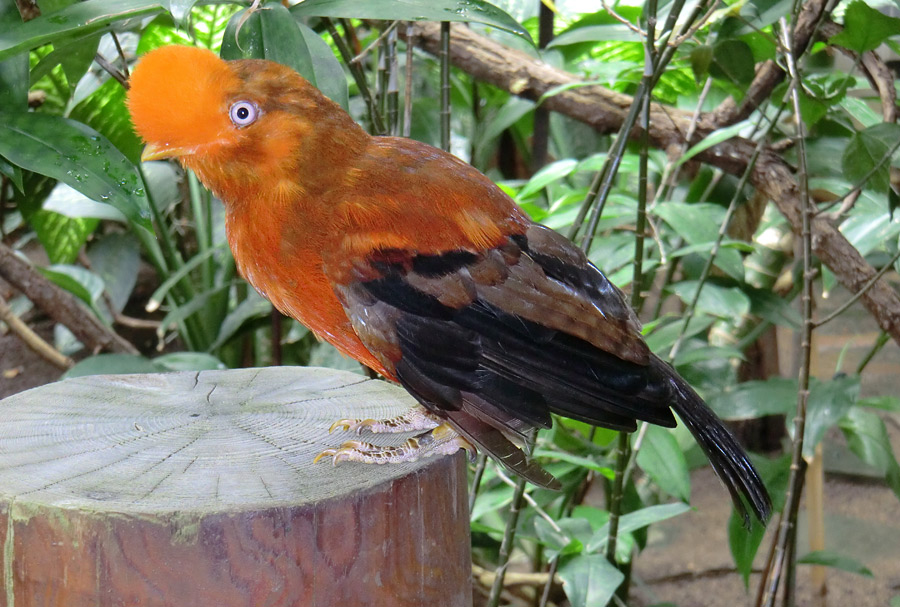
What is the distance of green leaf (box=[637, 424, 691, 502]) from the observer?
1.93 meters

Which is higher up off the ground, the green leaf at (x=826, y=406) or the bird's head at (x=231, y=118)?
the bird's head at (x=231, y=118)

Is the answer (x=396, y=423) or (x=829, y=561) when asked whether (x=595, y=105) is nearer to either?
(x=829, y=561)

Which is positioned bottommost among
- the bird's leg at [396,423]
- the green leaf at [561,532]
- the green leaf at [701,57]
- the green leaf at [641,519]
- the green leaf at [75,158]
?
the green leaf at [561,532]

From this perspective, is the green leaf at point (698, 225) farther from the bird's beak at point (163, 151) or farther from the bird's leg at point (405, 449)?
the bird's beak at point (163, 151)

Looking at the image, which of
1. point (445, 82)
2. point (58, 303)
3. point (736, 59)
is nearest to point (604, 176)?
point (445, 82)

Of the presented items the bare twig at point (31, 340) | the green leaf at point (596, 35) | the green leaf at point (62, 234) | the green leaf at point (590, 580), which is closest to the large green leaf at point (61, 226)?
the green leaf at point (62, 234)

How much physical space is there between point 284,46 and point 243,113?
0.18m

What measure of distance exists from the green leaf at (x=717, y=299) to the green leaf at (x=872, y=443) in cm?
39

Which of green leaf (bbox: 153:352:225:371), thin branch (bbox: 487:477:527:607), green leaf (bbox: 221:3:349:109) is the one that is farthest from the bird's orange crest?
green leaf (bbox: 153:352:225:371)

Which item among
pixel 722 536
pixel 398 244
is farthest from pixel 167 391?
pixel 722 536

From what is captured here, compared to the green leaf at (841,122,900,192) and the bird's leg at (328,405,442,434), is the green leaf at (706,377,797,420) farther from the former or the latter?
the bird's leg at (328,405,442,434)

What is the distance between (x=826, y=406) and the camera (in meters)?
1.96

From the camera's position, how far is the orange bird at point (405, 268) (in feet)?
3.86

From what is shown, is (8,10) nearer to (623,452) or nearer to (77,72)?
(77,72)
